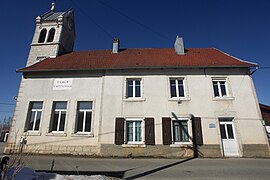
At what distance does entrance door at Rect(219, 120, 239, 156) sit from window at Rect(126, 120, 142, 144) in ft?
17.4

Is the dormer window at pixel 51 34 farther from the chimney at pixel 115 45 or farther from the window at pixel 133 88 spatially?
the window at pixel 133 88

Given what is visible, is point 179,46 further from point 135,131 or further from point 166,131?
point 135,131

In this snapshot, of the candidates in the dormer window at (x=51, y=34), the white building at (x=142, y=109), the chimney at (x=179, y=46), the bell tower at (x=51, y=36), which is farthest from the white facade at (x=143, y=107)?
the dormer window at (x=51, y=34)

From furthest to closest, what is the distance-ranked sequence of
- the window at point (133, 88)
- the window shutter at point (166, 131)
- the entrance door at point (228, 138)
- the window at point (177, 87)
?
1. the window at point (133, 88)
2. the window at point (177, 87)
3. the window shutter at point (166, 131)
4. the entrance door at point (228, 138)

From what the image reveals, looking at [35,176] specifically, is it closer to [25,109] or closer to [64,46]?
[25,109]

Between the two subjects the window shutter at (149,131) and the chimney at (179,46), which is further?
the chimney at (179,46)

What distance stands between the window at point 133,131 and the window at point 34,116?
6418 millimetres

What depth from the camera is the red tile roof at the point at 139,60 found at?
1170cm

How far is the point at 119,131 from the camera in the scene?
10.3 m

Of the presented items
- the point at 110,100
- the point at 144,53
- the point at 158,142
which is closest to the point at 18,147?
the point at 110,100

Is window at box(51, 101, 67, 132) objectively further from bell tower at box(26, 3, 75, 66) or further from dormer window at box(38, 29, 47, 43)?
dormer window at box(38, 29, 47, 43)

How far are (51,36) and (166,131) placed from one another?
→ 594 inches

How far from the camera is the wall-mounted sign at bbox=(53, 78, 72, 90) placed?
1184 centimetres

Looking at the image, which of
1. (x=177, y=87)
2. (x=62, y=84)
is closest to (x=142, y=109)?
(x=177, y=87)
